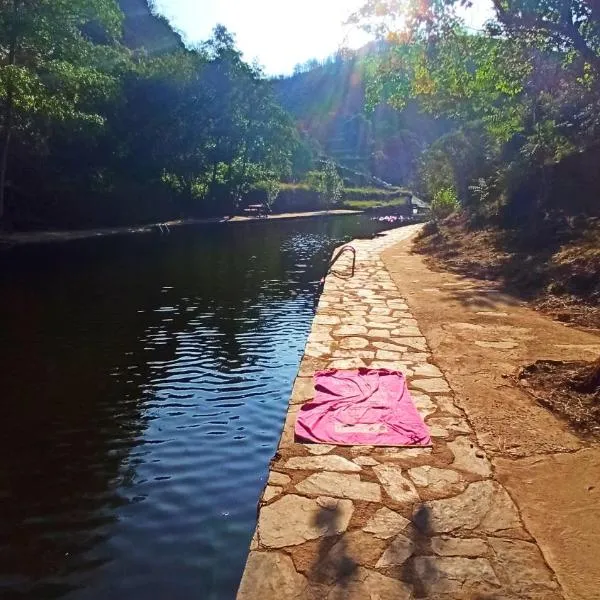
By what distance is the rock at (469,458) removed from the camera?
406 centimetres

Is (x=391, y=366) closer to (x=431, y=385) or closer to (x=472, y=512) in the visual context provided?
(x=431, y=385)

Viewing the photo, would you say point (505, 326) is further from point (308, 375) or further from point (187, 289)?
point (187, 289)

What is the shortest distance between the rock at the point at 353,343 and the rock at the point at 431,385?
149 centimetres

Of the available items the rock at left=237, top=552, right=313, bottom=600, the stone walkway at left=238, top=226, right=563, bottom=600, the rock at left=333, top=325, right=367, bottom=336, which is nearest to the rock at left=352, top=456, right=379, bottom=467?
the stone walkway at left=238, top=226, right=563, bottom=600

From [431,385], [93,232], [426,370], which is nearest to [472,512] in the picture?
[431,385]

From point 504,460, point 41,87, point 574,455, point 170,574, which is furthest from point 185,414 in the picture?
point 41,87

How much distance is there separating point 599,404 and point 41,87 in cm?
2460

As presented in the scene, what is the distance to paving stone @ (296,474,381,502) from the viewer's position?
374 cm

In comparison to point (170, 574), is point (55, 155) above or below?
above

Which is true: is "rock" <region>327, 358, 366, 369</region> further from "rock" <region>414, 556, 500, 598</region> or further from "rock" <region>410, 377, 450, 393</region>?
"rock" <region>414, 556, 500, 598</region>

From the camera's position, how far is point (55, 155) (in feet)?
112

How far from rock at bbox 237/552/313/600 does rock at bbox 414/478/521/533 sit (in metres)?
0.87

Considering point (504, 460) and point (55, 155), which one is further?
point (55, 155)

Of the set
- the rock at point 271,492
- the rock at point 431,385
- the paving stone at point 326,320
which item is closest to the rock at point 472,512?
the rock at point 271,492
